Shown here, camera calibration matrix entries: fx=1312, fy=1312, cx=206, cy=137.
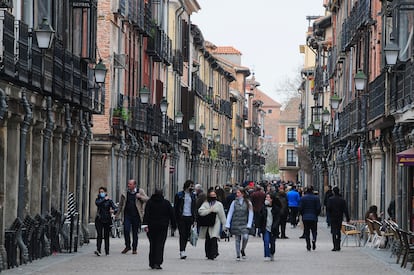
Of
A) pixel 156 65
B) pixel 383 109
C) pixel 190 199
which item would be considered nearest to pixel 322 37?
pixel 156 65

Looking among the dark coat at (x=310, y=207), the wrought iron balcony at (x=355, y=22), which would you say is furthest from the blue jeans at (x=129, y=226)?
the wrought iron balcony at (x=355, y=22)

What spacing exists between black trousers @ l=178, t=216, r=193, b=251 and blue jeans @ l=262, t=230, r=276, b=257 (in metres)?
1.77

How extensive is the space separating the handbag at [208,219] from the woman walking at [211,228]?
5cm

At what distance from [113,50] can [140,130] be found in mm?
5462

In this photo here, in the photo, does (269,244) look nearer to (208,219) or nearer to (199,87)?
(208,219)

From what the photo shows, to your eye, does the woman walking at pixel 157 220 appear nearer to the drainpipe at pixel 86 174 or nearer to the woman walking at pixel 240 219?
the woman walking at pixel 240 219

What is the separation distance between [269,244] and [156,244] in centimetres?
449

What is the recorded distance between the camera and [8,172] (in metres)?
25.8

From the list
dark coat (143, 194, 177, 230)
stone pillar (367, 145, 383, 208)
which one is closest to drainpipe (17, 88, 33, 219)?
dark coat (143, 194, 177, 230)

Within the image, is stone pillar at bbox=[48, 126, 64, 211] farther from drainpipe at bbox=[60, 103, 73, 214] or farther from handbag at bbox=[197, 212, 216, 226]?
handbag at bbox=[197, 212, 216, 226]

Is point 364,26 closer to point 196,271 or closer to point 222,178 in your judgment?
point 196,271

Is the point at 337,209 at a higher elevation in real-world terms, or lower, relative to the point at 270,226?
higher

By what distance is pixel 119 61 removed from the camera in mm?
43219

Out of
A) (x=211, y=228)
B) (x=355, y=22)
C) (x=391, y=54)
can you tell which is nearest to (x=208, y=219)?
(x=211, y=228)
